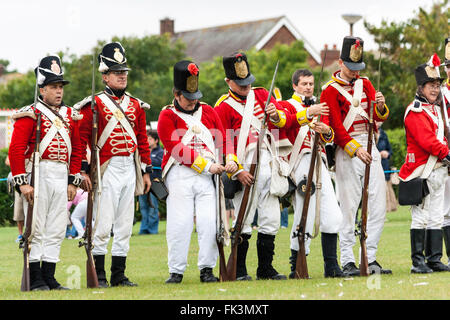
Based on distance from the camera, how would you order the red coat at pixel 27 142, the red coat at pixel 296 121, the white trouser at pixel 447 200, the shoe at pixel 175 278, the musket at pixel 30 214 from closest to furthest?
the musket at pixel 30 214 < the red coat at pixel 27 142 < the shoe at pixel 175 278 < the red coat at pixel 296 121 < the white trouser at pixel 447 200

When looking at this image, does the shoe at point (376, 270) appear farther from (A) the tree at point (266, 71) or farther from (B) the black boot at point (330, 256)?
→ (A) the tree at point (266, 71)

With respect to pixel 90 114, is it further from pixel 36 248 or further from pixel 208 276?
pixel 208 276

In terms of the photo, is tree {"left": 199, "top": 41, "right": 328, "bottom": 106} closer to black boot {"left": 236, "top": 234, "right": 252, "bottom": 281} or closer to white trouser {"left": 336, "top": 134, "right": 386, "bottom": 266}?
white trouser {"left": 336, "top": 134, "right": 386, "bottom": 266}

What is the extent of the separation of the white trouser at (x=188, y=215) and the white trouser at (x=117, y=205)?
1.45 ft

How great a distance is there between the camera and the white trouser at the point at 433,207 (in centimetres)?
1045

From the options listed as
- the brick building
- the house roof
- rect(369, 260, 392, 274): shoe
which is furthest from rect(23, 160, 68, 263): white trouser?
the house roof

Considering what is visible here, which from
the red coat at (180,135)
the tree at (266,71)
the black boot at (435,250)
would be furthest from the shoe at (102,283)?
the tree at (266,71)

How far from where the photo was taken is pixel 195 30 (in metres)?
63.9

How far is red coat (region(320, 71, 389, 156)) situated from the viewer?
1005 centimetres

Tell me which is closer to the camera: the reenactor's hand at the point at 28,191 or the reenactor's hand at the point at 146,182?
the reenactor's hand at the point at 28,191

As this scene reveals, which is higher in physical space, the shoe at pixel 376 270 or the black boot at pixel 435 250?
the black boot at pixel 435 250

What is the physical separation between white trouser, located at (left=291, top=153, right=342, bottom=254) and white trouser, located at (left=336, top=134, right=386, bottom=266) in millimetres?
197

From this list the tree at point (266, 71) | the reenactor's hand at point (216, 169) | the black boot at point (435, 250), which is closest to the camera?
the reenactor's hand at point (216, 169)
